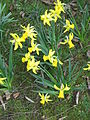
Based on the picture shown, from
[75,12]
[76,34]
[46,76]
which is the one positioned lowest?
[46,76]

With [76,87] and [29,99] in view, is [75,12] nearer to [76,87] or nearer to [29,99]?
[76,87]

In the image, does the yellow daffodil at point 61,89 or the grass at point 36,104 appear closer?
the yellow daffodil at point 61,89

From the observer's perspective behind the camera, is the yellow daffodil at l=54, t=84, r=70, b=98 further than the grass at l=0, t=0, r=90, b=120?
No

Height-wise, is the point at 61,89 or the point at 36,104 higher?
the point at 61,89

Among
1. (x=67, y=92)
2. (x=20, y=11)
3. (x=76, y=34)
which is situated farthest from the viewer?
(x=20, y=11)

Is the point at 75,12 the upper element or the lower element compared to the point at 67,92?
upper

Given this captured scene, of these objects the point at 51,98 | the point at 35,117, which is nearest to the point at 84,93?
the point at 51,98

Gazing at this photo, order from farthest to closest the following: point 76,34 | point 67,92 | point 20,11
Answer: point 20,11
point 76,34
point 67,92

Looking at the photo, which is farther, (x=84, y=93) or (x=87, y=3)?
(x=87, y=3)

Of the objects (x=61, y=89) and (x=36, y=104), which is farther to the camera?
(x=36, y=104)

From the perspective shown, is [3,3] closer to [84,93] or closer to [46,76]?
[46,76]
